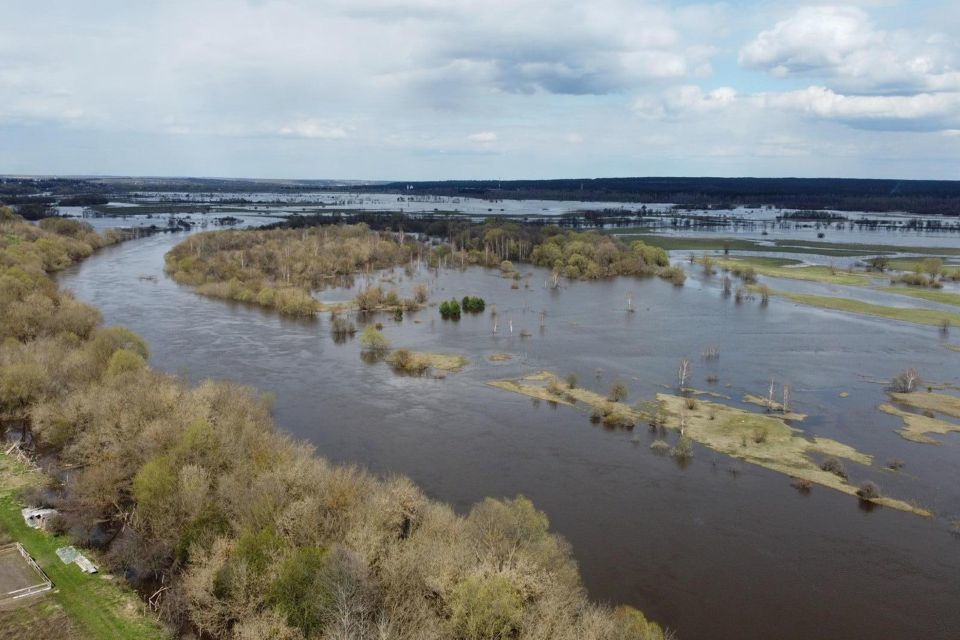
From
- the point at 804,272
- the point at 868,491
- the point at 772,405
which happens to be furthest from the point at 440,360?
the point at 804,272

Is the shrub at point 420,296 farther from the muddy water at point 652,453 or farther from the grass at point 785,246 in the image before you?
the grass at point 785,246

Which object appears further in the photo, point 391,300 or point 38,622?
point 391,300

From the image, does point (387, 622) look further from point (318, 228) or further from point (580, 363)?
point (318, 228)

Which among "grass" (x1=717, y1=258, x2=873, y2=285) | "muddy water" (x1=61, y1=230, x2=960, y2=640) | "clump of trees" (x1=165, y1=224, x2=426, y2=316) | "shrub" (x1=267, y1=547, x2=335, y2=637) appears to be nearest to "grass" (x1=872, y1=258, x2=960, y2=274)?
"grass" (x1=717, y1=258, x2=873, y2=285)

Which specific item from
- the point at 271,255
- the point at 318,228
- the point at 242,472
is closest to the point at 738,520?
the point at 242,472

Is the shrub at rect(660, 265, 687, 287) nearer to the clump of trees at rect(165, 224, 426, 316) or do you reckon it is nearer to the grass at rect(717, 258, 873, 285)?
→ the grass at rect(717, 258, 873, 285)

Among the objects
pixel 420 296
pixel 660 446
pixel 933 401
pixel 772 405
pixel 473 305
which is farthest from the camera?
pixel 420 296

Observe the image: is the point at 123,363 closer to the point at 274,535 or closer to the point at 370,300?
the point at 274,535
